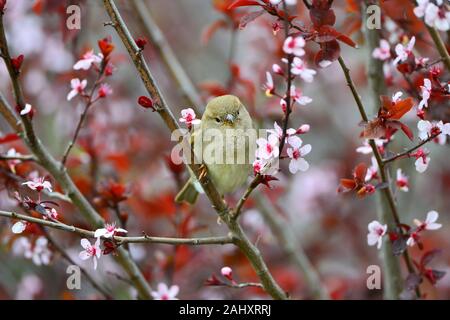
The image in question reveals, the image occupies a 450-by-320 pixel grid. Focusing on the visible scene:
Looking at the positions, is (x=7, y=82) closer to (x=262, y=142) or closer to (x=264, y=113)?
(x=264, y=113)

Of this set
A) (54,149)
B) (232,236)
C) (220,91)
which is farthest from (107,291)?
(54,149)

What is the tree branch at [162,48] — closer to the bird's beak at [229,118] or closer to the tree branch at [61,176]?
the bird's beak at [229,118]

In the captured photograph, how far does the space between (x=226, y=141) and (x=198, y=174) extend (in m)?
0.72

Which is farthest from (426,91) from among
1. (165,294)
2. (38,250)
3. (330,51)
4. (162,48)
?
(162,48)

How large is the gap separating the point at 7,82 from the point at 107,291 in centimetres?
271

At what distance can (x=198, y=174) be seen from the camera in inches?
89.4

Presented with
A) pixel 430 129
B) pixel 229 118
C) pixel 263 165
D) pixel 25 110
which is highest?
pixel 229 118

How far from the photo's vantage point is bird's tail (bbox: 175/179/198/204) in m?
3.23

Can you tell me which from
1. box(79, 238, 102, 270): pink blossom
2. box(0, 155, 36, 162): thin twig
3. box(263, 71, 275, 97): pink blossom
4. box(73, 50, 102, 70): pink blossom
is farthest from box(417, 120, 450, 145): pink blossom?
box(0, 155, 36, 162): thin twig

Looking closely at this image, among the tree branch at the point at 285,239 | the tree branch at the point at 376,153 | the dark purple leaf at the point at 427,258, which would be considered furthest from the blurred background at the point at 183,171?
the dark purple leaf at the point at 427,258

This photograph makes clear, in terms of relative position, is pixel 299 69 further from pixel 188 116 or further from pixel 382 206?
pixel 382 206

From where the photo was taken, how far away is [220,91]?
3.58 metres

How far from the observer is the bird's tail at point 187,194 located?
3.23m

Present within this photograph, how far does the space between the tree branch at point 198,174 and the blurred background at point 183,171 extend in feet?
2.42
